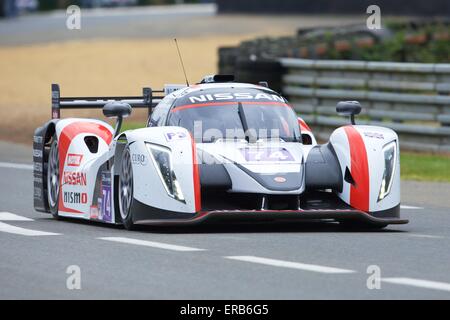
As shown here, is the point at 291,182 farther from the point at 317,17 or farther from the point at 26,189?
the point at 317,17

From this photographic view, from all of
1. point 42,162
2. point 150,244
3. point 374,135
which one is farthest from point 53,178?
point 374,135

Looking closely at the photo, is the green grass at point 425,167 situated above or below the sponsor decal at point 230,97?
below

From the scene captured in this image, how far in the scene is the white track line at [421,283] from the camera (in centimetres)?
835

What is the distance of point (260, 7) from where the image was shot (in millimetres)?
57812

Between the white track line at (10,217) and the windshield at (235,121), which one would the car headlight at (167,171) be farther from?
the white track line at (10,217)

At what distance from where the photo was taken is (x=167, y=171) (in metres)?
11.3

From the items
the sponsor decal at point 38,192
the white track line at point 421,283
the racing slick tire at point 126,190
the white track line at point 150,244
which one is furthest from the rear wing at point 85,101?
the white track line at point 421,283

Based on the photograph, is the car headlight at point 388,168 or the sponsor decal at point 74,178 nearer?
the car headlight at point 388,168

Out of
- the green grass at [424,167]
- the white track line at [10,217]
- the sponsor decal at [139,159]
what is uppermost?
the sponsor decal at [139,159]

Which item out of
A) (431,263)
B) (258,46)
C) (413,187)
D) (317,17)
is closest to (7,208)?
(413,187)

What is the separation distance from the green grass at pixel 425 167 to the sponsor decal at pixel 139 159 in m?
6.75

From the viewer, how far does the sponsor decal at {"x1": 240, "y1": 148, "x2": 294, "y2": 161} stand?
11547 millimetres

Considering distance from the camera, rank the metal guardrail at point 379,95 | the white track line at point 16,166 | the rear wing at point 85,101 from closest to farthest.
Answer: the rear wing at point 85,101 < the white track line at point 16,166 < the metal guardrail at point 379,95

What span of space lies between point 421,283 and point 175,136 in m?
3.48
